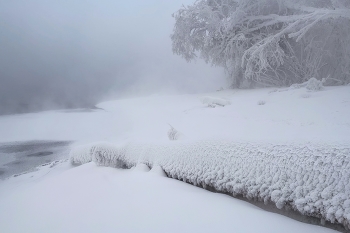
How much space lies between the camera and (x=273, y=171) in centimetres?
131

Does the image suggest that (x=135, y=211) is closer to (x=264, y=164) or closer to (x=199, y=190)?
(x=199, y=190)

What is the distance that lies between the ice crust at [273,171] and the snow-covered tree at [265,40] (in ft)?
25.8

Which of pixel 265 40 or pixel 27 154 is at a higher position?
pixel 265 40

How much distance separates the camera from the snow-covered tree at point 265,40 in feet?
28.8

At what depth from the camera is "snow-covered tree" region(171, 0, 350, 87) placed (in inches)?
345

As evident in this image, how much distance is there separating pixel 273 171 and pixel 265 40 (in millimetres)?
9345

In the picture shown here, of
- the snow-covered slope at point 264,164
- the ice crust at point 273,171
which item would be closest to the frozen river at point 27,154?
the snow-covered slope at point 264,164

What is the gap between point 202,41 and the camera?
11.9 m

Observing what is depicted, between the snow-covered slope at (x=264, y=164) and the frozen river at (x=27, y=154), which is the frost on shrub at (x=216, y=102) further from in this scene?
the frozen river at (x=27, y=154)

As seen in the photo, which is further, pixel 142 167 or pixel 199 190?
pixel 142 167

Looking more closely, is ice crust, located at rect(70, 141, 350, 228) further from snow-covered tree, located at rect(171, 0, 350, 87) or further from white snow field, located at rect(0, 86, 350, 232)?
snow-covered tree, located at rect(171, 0, 350, 87)

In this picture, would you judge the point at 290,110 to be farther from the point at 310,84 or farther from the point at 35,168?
the point at 35,168

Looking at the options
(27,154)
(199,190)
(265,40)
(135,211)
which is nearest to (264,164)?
(199,190)

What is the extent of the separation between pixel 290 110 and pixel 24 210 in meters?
5.16
